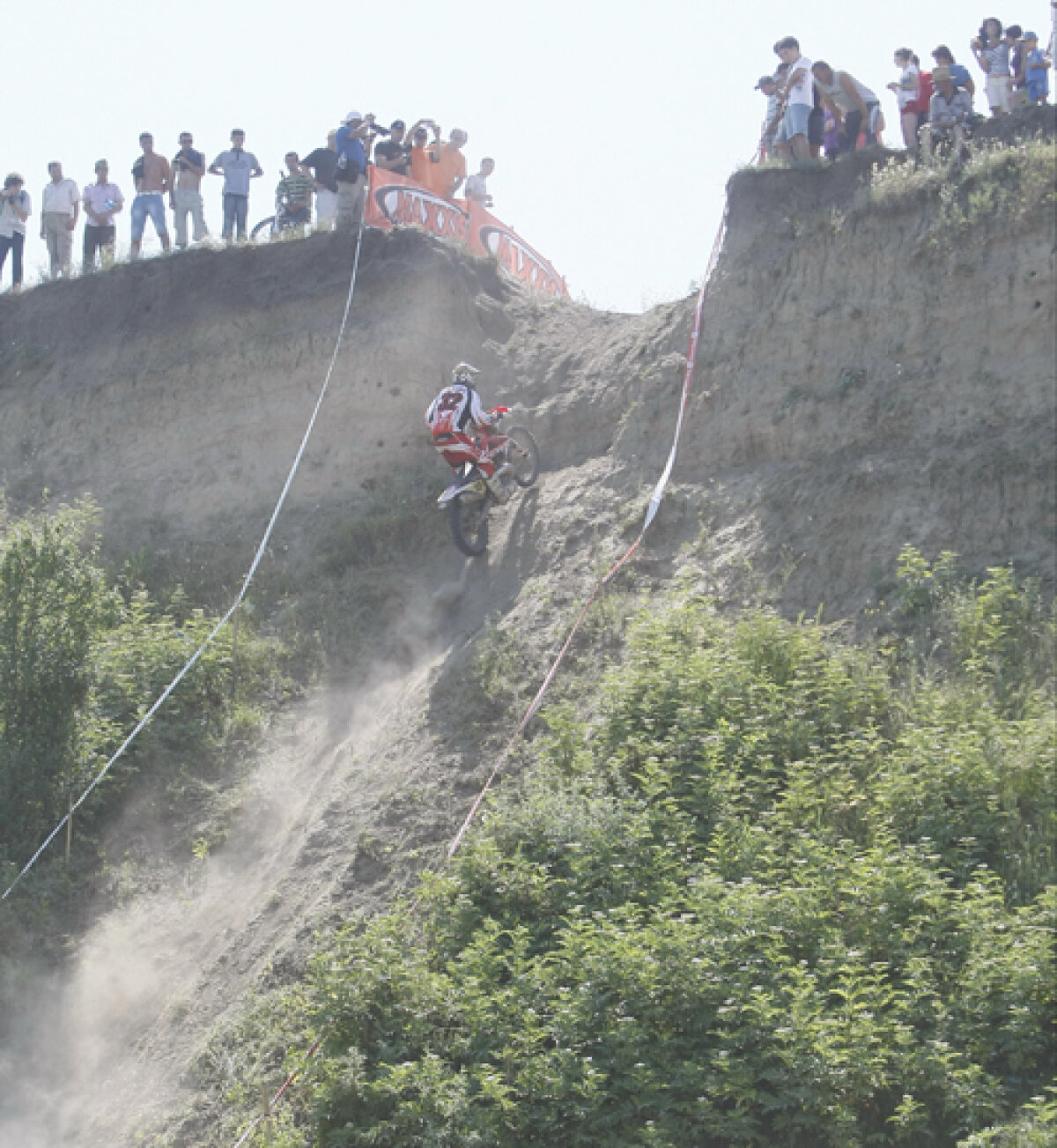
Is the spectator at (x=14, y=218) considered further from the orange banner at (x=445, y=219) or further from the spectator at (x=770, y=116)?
the spectator at (x=770, y=116)

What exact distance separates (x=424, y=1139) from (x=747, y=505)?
Result: 23.6ft

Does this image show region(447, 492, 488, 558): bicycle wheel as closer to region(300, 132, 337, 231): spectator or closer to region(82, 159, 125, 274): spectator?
region(300, 132, 337, 231): spectator

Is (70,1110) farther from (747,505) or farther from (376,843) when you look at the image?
(747,505)

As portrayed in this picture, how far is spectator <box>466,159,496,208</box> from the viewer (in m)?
21.4

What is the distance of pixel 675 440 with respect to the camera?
14.6m

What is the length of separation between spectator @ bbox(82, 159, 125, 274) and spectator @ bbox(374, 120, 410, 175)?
424 cm

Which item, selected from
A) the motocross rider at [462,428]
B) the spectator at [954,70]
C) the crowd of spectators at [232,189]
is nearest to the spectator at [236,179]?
the crowd of spectators at [232,189]

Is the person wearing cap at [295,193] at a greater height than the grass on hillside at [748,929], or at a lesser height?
greater

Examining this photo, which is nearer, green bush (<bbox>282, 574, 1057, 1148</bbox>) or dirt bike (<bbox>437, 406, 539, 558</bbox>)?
green bush (<bbox>282, 574, 1057, 1148</bbox>)

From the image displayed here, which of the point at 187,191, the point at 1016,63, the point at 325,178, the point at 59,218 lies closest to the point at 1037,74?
the point at 1016,63

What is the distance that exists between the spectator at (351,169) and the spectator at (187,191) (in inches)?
92.3

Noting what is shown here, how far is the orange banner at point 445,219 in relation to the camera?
19.8 m

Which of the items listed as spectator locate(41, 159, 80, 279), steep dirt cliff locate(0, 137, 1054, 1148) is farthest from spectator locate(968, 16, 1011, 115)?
spectator locate(41, 159, 80, 279)

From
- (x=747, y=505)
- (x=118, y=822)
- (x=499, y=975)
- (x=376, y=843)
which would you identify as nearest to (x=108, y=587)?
(x=118, y=822)
